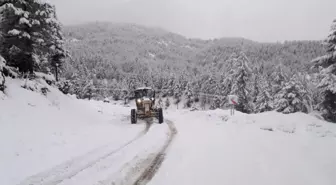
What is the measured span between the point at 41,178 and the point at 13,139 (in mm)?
3969

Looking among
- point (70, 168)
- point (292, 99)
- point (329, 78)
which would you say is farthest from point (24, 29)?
point (292, 99)

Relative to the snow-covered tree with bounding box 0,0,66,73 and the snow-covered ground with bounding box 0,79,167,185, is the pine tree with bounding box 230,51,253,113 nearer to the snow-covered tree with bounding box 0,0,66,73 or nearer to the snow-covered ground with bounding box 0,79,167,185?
the snow-covered ground with bounding box 0,79,167,185

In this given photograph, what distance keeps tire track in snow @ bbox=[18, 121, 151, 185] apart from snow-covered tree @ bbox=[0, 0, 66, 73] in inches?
380

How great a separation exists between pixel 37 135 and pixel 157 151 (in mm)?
5408

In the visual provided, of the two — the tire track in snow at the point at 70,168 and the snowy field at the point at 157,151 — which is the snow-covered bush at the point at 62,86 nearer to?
the snowy field at the point at 157,151

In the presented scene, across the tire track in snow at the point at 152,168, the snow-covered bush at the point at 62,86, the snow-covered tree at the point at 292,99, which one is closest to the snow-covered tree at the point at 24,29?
the snow-covered bush at the point at 62,86

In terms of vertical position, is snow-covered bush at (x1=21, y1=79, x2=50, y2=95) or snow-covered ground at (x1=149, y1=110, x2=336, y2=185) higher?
snow-covered bush at (x1=21, y1=79, x2=50, y2=95)

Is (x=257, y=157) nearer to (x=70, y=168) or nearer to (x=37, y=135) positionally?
(x=70, y=168)

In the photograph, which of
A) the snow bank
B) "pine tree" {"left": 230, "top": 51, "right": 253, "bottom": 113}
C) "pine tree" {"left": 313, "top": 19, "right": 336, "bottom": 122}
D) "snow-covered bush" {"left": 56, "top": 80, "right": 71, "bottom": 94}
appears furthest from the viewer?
Answer: "pine tree" {"left": 230, "top": 51, "right": 253, "bottom": 113}

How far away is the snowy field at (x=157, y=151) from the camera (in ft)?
22.8

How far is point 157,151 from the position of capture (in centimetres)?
1009

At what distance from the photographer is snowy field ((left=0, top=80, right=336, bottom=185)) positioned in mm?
6961

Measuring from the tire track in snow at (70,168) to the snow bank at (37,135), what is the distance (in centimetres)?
30

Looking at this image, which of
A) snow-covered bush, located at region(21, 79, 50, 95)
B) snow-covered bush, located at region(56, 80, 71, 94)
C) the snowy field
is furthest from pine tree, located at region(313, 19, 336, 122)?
snow-covered bush, located at region(56, 80, 71, 94)
